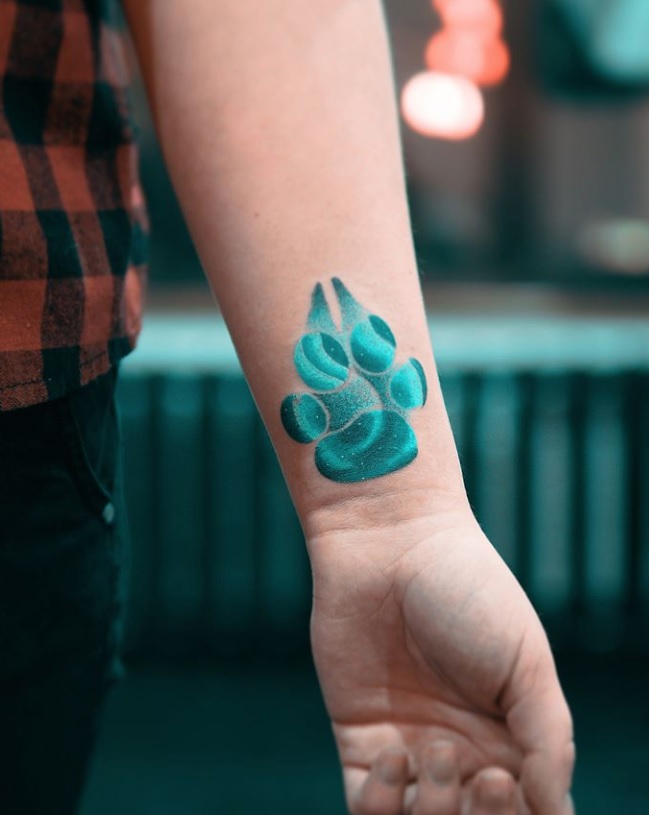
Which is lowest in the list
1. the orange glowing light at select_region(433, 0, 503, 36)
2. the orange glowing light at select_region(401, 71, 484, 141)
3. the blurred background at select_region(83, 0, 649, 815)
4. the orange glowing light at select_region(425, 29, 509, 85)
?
the blurred background at select_region(83, 0, 649, 815)

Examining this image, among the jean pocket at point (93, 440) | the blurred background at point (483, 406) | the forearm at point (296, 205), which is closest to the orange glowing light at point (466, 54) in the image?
the blurred background at point (483, 406)

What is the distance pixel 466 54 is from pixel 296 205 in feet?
8.11

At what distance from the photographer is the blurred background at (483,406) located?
2.61 m

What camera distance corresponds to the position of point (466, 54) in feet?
9.44

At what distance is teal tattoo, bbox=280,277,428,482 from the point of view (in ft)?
2.09

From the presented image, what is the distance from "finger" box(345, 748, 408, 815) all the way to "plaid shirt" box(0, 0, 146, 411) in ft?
1.03

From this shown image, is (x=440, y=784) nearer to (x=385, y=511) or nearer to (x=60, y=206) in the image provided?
(x=385, y=511)

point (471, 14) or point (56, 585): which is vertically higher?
point (471, 14)

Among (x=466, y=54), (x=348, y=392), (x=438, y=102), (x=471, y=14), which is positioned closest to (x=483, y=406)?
(x=438, y=102)

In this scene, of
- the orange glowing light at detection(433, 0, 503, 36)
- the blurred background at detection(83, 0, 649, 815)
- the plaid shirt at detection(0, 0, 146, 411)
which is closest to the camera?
the plaid shirt at detection(0, 0, 146, 411)

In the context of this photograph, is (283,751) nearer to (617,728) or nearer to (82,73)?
(617,728)

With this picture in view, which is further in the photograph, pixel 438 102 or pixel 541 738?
pixel 438 102

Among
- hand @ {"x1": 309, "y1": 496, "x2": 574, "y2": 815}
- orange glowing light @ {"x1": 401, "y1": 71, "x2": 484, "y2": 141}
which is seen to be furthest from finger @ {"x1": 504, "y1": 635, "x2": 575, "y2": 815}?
orange glowing light @ {"x1": 401, "y1": 71, "x2": 484, "y2": 141}

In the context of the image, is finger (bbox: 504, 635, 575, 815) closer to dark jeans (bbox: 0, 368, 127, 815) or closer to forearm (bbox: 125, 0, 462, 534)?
forearm (bbox: 125, 0, 462, 534)
